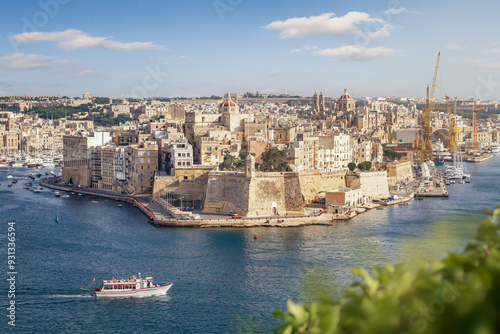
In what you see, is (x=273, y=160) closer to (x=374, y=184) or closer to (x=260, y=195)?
(x=260, y=195)

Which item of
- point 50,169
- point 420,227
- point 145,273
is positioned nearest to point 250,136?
point 420,227

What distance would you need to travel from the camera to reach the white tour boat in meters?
10.9

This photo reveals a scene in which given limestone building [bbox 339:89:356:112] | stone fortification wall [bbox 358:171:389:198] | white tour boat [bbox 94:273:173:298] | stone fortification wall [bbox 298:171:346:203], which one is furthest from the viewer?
limestone building [bbox 339:89:356:112]

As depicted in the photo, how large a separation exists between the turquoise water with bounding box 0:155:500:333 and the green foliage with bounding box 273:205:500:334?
12.2 feet

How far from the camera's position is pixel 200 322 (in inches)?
371

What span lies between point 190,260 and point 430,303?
11715mm

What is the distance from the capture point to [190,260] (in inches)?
523

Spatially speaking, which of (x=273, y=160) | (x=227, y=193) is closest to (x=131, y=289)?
(x=227, y=193)

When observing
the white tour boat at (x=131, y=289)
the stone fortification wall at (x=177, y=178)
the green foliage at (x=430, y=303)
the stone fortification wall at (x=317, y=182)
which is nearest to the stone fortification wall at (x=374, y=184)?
the stone fortification wall at (x=317, y=182)

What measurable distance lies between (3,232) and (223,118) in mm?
12321

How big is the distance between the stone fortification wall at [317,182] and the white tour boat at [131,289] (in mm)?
10160

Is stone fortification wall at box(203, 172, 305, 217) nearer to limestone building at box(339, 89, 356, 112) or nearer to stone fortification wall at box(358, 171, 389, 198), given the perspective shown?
stone fortification wall at box(358, 171, 389, 198)

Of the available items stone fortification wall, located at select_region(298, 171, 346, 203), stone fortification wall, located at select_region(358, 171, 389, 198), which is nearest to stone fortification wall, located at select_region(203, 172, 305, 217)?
stone fortification wall, located at select_region(298, 171, 346, 203)

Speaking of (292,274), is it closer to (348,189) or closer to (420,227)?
(420,227)
